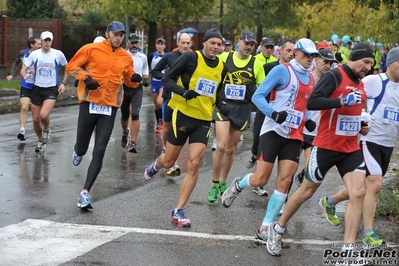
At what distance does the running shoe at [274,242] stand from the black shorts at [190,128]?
5.20ft

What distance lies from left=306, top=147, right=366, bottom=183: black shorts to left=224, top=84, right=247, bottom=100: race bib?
108 inches

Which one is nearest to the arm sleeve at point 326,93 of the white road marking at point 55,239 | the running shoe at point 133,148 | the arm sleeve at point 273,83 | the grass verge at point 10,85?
the arm sleeve at point 273,83

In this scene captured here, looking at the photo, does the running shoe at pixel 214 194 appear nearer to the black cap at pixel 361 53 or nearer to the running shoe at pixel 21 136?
the black cap at pixel 361 53

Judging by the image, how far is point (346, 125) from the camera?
23.0 ft

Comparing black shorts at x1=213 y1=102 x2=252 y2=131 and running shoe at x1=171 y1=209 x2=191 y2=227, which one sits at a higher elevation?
black shorts at x1=213 y1=102 x2=252 y2=131

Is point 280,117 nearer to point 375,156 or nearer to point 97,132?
point 375,156

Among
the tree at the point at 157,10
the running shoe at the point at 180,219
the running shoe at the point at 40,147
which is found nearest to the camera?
the running shoe at the point at 180,219

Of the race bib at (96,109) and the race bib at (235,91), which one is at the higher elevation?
the race bib at (235,91)

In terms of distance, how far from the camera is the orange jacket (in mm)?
9164

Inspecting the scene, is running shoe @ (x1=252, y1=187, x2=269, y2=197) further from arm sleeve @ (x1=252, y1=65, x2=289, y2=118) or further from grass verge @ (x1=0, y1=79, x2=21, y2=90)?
grass verge @ (x1=0, y1=79, x2=21, y2=90)

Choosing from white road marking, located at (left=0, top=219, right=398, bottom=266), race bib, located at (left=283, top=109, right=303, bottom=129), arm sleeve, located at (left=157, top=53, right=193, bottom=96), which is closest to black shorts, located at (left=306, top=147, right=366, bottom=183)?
race bib, located at (left=283, top=109, right=303, bottom=129)

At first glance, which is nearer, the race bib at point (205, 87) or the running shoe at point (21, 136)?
the race bib at point (205, 87)

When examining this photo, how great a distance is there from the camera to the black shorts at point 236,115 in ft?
31.7

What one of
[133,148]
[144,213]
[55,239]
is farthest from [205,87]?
[133,148]
